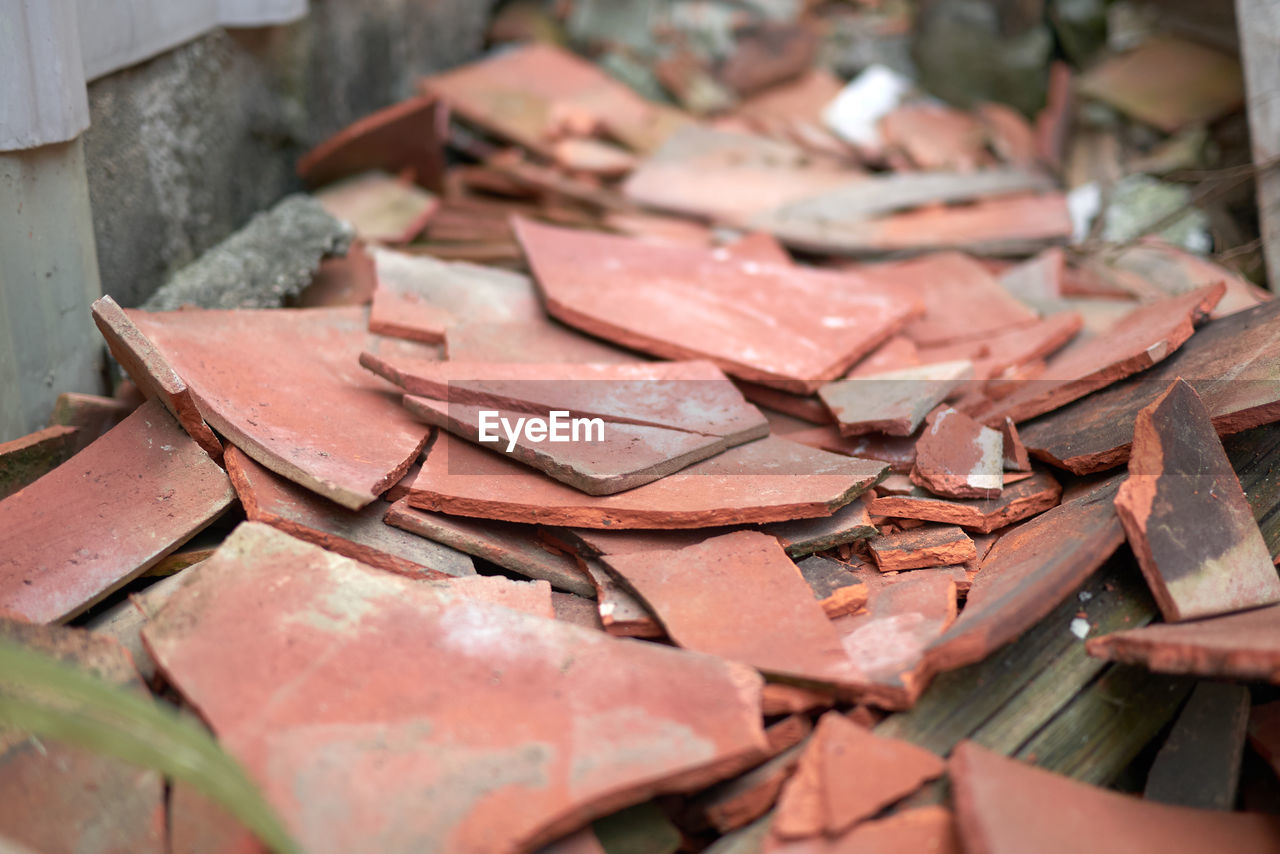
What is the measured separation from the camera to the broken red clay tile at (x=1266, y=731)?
204 cm

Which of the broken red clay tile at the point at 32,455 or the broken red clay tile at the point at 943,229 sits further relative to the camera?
the broken red clay tile at the point at 943,229

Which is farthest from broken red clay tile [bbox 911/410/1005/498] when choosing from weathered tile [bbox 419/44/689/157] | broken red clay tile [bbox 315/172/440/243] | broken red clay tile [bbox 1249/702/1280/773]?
weathered tile [bbox 419/44/689/157]

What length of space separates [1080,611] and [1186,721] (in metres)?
0.32

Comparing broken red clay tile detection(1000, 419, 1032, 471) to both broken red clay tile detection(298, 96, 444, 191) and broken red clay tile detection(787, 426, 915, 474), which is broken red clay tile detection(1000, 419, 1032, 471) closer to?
broken red clay tile detection(787, 426, 915, 474)

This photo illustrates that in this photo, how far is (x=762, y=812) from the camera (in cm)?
201

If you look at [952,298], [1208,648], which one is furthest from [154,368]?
[952,298]

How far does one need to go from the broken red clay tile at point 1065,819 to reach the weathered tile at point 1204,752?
0.29 feet

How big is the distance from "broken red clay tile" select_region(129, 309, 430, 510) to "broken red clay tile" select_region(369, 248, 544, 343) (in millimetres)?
154

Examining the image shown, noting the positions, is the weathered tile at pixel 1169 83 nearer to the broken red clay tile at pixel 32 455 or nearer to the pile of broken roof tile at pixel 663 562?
the pile of broken roof tile at pixel 663 562

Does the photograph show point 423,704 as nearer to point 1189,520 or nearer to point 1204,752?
point 1204,752

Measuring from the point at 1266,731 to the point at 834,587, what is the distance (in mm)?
977

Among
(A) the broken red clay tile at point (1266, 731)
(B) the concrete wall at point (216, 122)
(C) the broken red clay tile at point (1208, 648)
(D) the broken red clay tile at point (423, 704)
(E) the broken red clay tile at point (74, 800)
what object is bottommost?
(E) the broken red clay tile at point (74, 800)

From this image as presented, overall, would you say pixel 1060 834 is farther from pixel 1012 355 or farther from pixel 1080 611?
pixel 1012 355

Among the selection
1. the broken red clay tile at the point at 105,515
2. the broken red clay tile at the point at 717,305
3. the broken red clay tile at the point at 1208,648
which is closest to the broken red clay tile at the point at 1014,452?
the broken red clay tile at the point at 717,305
